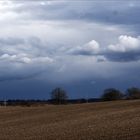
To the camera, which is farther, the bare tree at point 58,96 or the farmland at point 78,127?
the bare tree at point 58,96

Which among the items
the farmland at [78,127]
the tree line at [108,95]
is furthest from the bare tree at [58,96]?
the farmland at [78,127]

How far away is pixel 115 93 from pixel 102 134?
106099 mm

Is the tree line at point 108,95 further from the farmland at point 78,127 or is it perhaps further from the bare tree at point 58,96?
the farmland at point 78,127

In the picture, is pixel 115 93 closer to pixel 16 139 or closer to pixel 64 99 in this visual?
pixel 64 99

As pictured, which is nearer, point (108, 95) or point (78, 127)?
point (78, 127)

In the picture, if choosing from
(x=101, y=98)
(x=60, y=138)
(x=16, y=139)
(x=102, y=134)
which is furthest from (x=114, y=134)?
(x=101, y=98)

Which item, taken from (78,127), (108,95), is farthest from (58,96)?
(78,127)

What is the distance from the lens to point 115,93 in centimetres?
13575

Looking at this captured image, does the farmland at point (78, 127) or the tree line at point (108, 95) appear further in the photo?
the tree line at point (108, 95)

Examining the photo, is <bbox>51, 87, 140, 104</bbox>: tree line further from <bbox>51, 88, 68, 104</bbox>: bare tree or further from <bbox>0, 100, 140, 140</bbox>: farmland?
<bbox>0, 100, 140, 140</bbox>: farmland

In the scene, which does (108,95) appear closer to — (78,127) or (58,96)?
(58,96)

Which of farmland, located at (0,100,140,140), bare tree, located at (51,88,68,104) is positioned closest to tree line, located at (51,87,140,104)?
bare tree, located at (51,88,68,104)

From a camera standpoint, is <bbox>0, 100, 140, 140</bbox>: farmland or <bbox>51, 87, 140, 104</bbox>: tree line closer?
<bbox>0, 100, 140, 140</bbox>: farmland

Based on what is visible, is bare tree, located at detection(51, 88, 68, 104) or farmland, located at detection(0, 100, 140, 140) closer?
farmland, located at detection(0, 100, 140, 140)
